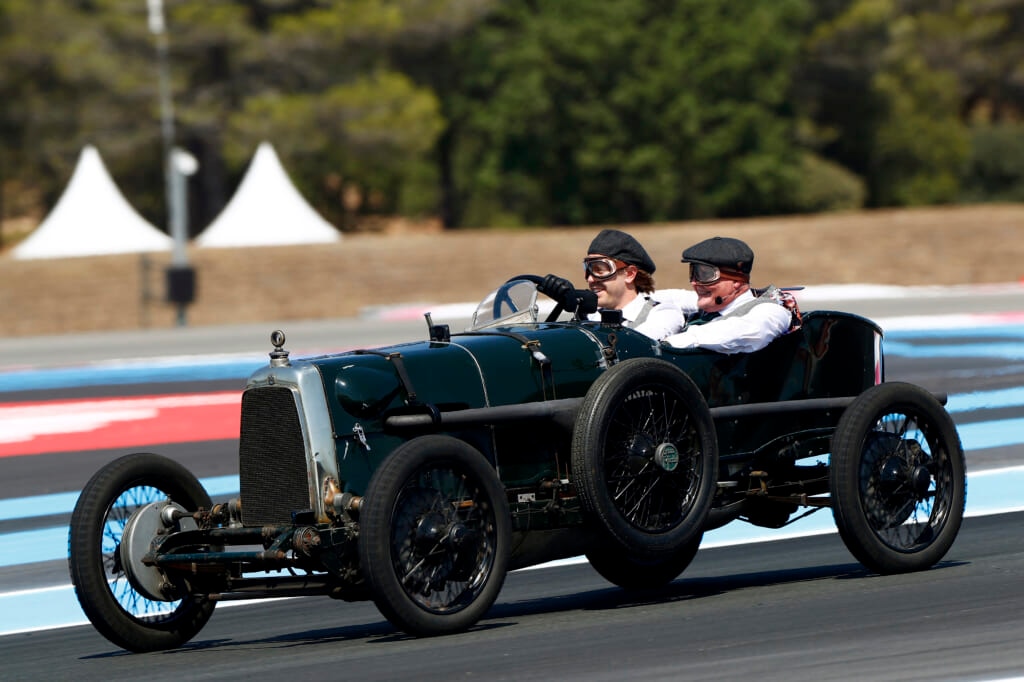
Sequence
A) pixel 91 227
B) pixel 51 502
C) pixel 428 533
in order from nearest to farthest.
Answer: pixel 428 533 < pixel 51 502 < pixel 91 227

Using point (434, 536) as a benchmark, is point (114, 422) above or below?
below

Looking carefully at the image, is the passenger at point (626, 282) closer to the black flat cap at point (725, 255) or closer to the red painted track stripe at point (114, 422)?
the black flat cap at point (725, 255)

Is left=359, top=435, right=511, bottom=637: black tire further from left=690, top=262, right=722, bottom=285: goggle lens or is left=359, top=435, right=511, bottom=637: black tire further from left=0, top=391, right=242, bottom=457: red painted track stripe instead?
left=0, top=391, right=242, bottom=457: red painted track stripe

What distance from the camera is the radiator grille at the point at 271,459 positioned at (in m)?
6.45

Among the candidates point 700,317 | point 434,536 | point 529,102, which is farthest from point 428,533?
point 529,102

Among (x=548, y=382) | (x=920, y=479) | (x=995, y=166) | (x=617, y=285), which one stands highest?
(x=995, y=166)

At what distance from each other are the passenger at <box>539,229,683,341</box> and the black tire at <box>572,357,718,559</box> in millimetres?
747

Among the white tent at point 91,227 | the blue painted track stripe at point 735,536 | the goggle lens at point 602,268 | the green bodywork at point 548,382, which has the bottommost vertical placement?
the blue painted track stripe at point 735,536

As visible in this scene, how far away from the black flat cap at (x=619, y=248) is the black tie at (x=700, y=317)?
1.01 ft

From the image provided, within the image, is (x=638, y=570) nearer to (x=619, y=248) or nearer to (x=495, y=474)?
(x=619, y=248)

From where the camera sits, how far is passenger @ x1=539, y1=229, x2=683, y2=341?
7.68 meters

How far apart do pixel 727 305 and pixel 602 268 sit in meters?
0.60

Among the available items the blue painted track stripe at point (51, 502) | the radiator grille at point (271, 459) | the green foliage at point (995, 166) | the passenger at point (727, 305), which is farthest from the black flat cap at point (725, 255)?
the green foliage at point (995, 166)

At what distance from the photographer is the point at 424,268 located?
132ft
